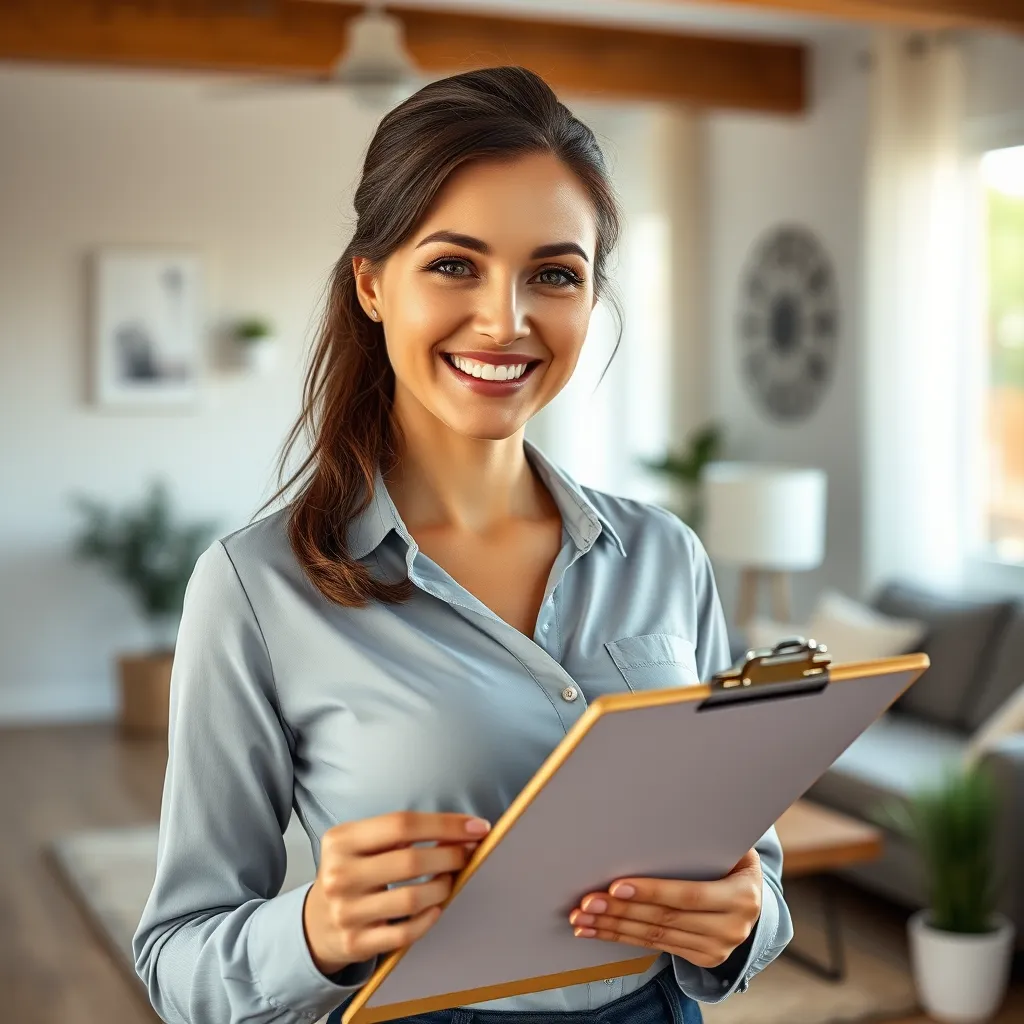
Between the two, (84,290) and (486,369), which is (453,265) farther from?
(84,290)

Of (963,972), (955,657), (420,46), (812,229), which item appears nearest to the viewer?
(963,972)

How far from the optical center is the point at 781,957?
381 centimetres

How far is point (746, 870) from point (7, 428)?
6346 mm

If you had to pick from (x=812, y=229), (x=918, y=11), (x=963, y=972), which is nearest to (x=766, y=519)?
(x=812, y=229)

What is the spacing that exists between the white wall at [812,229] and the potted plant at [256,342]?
7.15ft

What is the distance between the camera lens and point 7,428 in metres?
6.93

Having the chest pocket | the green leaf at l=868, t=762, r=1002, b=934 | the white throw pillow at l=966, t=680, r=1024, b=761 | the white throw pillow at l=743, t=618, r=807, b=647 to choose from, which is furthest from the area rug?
the chest pocket

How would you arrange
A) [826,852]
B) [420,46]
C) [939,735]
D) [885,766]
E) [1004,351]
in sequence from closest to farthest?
[826,852] → [885,766] → [939,735] → [1004,351] → [420,46]

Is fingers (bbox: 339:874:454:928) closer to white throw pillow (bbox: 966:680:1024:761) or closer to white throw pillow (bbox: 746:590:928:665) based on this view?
white throw pillow (bbox: 966:680:1024:761)

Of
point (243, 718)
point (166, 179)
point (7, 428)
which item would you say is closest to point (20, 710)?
point (7, 428)

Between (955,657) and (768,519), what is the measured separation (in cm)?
94

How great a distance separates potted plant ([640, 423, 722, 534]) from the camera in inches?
257

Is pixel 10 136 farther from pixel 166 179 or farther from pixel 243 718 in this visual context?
pixel 243 718

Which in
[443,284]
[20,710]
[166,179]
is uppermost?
[166,179]
